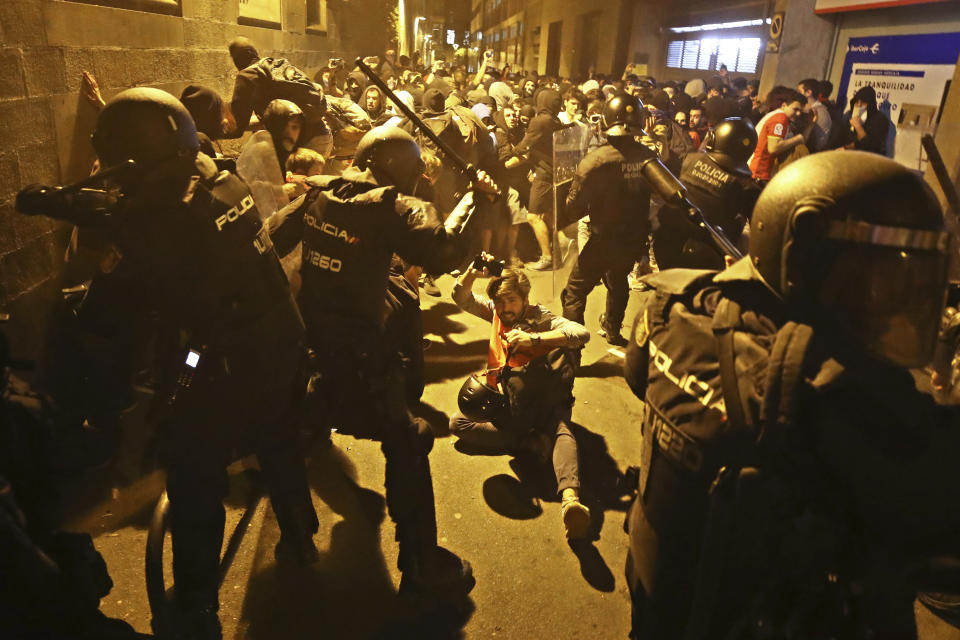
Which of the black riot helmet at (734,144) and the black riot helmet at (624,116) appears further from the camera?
the black riot helmet at (624,116)

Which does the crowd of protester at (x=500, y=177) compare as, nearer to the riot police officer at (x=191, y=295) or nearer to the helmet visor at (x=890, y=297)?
the riot police officer at (x=191, y=295)

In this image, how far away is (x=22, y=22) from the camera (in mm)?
3572

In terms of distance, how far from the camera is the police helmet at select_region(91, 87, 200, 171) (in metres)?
2.27

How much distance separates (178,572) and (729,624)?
6.66 feet

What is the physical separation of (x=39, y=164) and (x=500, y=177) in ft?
16.3

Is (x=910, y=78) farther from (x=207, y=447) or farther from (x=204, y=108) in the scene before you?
(x=207, y=447)

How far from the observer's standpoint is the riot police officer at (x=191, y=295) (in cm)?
227

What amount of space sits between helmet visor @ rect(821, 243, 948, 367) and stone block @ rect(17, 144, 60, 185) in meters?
4.20

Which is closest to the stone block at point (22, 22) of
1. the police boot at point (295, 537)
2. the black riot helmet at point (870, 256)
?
the police boot at point (295, 537)

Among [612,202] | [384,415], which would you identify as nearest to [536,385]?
[384,415]

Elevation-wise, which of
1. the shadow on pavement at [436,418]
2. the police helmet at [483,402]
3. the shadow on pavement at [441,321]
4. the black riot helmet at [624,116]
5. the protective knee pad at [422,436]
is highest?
the black riot helmet at [624,116]

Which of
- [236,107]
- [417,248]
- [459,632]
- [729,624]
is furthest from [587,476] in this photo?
[236,107]

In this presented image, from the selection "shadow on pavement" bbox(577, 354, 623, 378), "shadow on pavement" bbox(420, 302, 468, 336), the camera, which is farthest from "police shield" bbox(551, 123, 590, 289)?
the camera

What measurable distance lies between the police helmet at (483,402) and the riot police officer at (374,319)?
1146 millimetres
